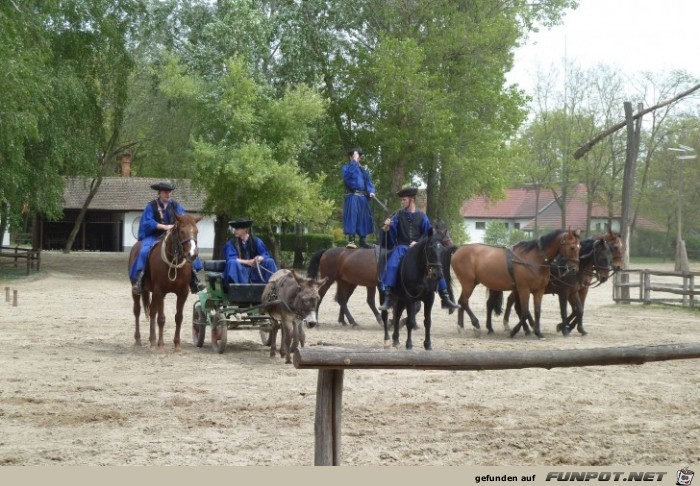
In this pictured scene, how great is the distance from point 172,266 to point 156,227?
2.85 ft

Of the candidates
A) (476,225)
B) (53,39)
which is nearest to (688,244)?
(476,225)

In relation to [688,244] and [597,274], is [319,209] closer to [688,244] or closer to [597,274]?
[597,274]

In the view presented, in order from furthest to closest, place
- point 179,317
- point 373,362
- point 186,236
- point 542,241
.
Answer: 1. point 542,241
2. point 179,317
3. point 186,236
4. point 373,362

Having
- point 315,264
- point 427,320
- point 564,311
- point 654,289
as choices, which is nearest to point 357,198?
point 315,264

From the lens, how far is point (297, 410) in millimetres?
9164

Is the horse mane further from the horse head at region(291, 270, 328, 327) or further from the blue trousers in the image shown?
the horse head at region(291, 270, 328, 327)

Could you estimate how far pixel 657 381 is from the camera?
11.3 m

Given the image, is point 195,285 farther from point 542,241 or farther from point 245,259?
point 542,241

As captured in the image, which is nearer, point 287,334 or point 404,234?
point 287,334

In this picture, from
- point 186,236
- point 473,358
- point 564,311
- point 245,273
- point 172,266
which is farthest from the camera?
point 564,311

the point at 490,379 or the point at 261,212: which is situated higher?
the point at 261,212

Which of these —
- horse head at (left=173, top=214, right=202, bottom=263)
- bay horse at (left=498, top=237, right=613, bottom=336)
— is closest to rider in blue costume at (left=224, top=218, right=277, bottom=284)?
horse head at (left=173, top=214, right=202, bottom=263)

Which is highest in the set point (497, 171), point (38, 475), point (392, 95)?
point (392, 95)

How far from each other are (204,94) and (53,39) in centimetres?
568
